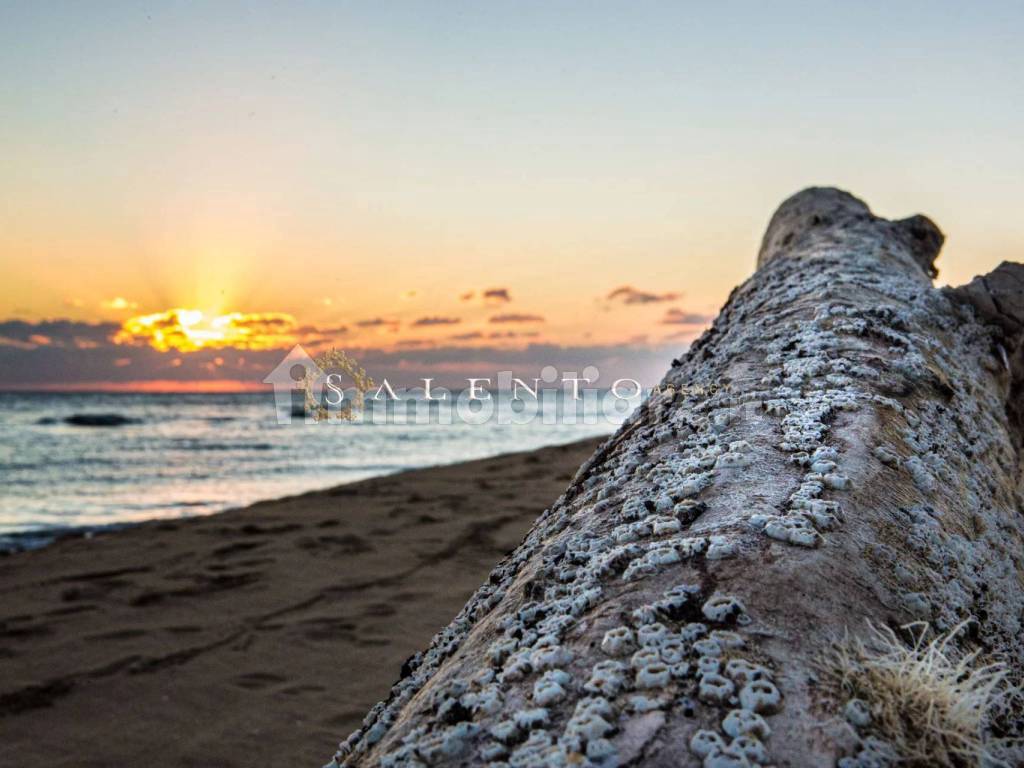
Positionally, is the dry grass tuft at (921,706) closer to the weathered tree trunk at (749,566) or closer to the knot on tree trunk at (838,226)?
the weathered tree trunk at (749,566)

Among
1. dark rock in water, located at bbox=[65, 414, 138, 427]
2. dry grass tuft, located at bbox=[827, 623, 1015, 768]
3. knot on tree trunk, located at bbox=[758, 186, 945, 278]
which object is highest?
knot on tree trunk, located at bbox=[758, 186, 945, 278]

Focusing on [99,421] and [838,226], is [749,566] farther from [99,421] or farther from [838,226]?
[99,421]

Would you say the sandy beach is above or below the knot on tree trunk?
→ below

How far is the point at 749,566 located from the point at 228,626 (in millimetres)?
5304

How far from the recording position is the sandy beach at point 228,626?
4367 millimetres

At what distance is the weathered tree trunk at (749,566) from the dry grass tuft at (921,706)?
0.11 feet

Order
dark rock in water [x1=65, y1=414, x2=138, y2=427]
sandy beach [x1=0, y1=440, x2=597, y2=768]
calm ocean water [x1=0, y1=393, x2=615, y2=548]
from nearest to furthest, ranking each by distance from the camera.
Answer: sandy beach [x1=0, y1=440, x2=597, y2=768], calm ocean water [x1=0, y1=393, x2=615, y2=548], dark rock in water [x1=65, y1=414, x2=138, y2=427]

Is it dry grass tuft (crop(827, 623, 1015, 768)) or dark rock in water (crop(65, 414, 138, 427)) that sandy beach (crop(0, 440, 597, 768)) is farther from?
dark rock in water (crop(65, 414, 138, 427))

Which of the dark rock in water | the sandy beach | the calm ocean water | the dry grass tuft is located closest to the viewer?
the dry grass tuft

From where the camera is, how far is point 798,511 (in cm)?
184

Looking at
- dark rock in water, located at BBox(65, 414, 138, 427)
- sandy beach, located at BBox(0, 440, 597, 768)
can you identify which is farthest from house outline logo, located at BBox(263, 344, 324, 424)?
dark rock in water, located at BBox(65, 414, 138, 427)

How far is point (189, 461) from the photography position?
22422 millimetres

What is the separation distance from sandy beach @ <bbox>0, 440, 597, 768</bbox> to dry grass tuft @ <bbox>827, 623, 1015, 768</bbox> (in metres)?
3.37

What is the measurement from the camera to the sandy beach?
4.37 m
